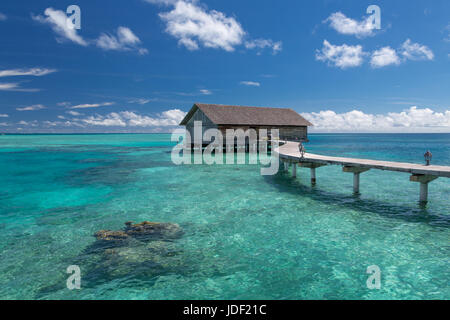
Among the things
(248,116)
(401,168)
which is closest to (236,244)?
(401,168)

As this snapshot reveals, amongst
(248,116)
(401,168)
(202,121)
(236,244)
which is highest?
(248,116)

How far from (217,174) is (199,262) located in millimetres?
13123

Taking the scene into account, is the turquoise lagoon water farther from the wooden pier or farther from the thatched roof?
the thatched roof

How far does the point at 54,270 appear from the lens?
6.29 m

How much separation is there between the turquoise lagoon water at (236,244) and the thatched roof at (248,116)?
17293 mm

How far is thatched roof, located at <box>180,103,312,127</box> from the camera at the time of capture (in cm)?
3138

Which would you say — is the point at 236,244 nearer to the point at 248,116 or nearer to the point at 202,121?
the point at 202,121

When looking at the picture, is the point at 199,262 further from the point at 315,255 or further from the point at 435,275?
the point at 435,275

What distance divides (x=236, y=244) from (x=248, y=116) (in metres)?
27.3

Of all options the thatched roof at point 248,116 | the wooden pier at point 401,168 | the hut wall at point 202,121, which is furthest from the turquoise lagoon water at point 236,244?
the thatched roof at point 248,116

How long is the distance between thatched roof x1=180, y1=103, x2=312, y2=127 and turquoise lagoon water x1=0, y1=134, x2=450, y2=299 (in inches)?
681

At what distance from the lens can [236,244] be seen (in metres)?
7.71

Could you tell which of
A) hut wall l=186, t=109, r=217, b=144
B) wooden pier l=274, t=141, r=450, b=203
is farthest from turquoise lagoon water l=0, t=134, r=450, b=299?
hut wall l=186, t=109, r=217, b=144

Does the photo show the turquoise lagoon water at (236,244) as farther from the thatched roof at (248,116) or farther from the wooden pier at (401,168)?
the thatched roof at (248,116)
